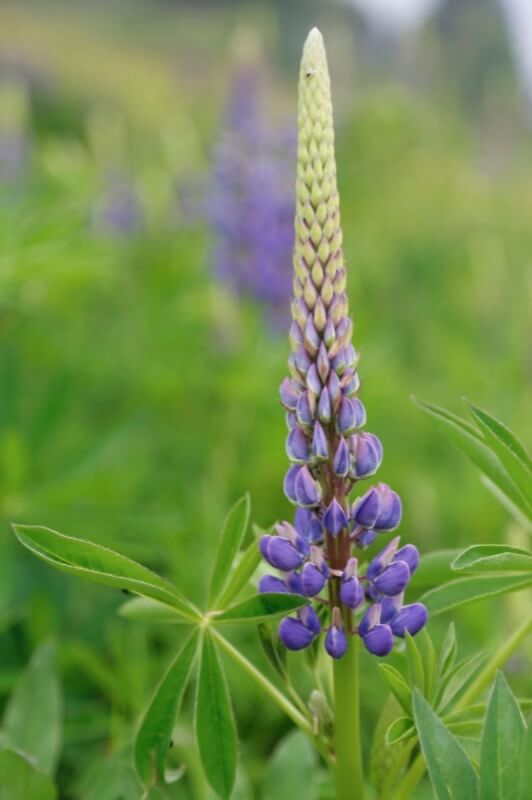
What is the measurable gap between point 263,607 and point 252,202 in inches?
99.8

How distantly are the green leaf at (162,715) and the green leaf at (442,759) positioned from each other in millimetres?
254

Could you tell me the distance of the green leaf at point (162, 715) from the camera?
1035mm

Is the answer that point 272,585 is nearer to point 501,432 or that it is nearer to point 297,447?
point 297,447

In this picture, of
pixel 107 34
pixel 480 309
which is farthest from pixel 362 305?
pixel 107 34

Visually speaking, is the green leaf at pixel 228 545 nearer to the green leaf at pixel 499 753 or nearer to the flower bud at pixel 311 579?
the flower bud at pixel 311 579

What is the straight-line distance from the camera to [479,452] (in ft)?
3.71

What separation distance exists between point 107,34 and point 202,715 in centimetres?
3108

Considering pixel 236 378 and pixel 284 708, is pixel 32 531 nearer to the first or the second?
pixel 284 708

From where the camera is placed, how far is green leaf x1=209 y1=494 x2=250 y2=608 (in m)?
1.07

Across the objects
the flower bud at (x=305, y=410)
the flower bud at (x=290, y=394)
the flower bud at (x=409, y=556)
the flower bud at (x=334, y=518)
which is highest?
the flower bud at (x=290, y=394)

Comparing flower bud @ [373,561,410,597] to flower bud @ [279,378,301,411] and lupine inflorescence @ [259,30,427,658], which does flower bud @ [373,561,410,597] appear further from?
flower bud @ [279,378,301,411]

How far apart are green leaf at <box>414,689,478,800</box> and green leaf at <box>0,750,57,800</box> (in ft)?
1.68

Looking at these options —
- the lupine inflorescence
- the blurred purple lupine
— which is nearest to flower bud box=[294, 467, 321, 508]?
the lupine inflorescence

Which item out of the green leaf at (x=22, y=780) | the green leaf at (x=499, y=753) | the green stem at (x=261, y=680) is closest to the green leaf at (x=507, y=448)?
the green leaf at (x=499, y=753)
